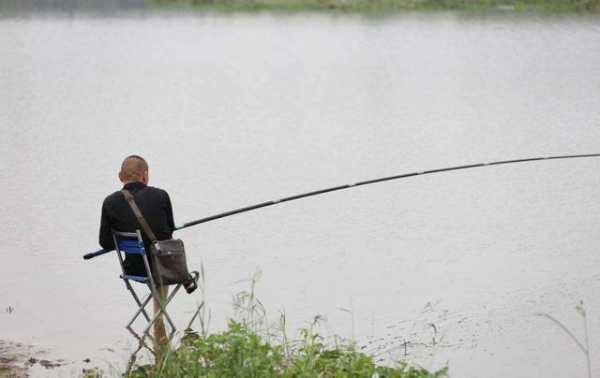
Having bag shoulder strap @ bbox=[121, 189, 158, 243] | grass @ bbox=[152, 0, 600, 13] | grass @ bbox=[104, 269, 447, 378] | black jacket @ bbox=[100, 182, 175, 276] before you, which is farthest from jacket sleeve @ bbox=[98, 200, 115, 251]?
grass @ bbox=[152, 0, 600, 13]

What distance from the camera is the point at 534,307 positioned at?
Answer: 7270 millimetres

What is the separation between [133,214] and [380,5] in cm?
2710

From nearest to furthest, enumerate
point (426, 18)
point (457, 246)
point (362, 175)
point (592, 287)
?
point (592, 287), point (457, 246), point (362, 175), point (426, 18)

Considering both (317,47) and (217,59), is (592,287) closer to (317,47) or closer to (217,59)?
(217,59)

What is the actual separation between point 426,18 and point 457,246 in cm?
2171

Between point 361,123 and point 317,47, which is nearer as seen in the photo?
point 361,123

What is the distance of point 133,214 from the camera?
219 inches

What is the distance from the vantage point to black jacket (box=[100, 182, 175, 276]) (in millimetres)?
5574

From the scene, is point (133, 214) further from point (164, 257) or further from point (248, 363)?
point (248, 363)

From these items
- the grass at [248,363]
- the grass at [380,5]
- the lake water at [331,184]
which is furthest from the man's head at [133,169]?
the grass at [380,5]

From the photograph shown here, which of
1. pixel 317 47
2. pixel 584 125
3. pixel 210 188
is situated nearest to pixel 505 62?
pixel 317 47

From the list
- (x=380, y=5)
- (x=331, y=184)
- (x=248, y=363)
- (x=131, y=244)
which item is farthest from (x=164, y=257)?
(x=380, y=5)

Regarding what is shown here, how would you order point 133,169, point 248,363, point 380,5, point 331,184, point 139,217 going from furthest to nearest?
point 380,5
point 331,184
point 133,169
point 139,217
point 248,363

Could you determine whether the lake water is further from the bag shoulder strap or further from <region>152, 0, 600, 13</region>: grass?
<region>152, 0, 600, 13</region>: grass
